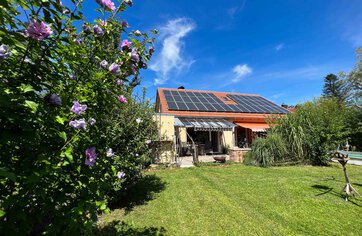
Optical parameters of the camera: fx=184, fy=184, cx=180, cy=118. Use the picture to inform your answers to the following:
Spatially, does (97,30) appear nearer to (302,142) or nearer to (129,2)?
(129,2)

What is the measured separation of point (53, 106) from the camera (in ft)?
6.63

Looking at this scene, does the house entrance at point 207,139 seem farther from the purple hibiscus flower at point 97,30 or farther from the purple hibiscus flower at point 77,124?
the purple hibiscus flower at point 77,124

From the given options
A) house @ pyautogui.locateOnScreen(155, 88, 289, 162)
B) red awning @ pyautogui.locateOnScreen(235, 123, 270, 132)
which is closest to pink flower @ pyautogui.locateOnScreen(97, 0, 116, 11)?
house @ pyautogui.locateOnScreen(155, 88, 289, 162)

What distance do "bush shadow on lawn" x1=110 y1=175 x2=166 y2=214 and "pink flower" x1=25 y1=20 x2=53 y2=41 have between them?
650 cm

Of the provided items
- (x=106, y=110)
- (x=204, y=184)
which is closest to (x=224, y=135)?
(x=204, y=184)

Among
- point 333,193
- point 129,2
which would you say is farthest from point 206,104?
point 129,2

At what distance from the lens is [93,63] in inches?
107

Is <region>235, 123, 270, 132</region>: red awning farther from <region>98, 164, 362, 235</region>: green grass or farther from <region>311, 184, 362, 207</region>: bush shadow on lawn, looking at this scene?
<region>311, 184, 362, 207</region>: bush shadow on lawn

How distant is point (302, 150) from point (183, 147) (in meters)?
10.7

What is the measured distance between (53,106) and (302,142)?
17.3 m

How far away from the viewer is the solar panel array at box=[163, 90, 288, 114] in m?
21.7

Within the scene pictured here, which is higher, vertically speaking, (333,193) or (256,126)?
(256,126)

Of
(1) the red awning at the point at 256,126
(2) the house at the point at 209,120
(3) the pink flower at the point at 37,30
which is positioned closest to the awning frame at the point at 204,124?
(2) the house at the point at 209,120

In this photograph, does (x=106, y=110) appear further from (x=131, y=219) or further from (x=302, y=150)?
(x=302, y=150)
